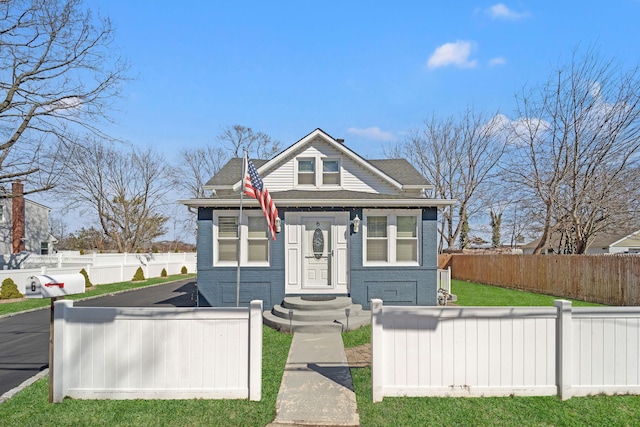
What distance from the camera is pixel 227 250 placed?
9914mm

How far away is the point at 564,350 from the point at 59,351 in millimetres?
6261

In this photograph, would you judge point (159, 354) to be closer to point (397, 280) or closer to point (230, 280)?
point (230, 280)

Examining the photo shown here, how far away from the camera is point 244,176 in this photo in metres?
7.35

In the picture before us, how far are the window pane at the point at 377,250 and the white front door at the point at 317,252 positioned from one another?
1120mm

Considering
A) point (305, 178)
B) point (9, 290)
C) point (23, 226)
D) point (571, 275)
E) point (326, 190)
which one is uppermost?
point (305, 178)

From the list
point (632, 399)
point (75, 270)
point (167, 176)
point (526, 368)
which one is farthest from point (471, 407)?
point (167, 176)

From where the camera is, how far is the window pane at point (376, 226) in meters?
10.2

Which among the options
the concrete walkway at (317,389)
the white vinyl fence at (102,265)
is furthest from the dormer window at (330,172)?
the white vinyl fence at (102,265)

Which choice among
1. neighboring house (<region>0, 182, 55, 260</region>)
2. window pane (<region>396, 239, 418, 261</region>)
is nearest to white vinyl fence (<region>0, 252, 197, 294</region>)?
neighboring house (<region>0, 182, 55, 260</region>)

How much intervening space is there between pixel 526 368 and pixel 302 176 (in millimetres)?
8702

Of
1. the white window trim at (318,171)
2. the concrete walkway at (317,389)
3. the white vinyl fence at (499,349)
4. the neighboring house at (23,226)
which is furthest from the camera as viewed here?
the neighboring house at (23,226)

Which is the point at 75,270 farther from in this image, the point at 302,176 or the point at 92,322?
the point at 92,322

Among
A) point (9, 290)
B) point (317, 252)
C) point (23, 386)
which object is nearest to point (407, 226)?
point (317, 252)

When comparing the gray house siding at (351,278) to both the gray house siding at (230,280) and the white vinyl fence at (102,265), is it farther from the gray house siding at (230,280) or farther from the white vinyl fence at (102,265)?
the white vinyl fence at (102,265)
